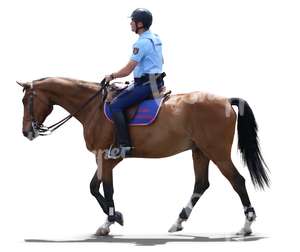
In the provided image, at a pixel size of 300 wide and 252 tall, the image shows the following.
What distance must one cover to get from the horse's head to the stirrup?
118 centimetres

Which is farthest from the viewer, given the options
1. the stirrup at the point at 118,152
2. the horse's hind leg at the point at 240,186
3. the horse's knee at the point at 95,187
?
the horse's knee at the point at 95,187


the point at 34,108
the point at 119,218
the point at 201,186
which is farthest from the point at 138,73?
the point at 119,218

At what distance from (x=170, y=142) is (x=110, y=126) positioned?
36.9 inches

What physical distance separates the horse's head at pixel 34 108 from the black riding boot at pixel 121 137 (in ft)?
Result: 3.80

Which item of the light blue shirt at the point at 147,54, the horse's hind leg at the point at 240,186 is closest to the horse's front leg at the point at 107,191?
the light blue shirt at the point at 147,54

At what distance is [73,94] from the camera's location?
13.6 meters

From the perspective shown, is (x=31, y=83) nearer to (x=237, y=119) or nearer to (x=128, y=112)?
(x=128, y=112)

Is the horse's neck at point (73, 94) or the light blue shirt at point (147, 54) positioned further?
the horse's neck at point (73, 94)

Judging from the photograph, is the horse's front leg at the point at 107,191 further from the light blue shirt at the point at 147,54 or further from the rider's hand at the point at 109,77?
the light blue shirt at the point at 147,54

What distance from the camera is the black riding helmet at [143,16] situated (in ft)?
43.6

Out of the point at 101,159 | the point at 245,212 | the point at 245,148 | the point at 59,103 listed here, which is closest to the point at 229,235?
the point at 245,212

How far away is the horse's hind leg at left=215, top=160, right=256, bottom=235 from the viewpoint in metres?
13.1

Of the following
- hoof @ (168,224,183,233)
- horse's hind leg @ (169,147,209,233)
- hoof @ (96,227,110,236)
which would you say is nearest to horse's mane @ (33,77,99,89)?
horse's hind leg @ (169,147,209,233)

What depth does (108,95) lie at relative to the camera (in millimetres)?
13461
